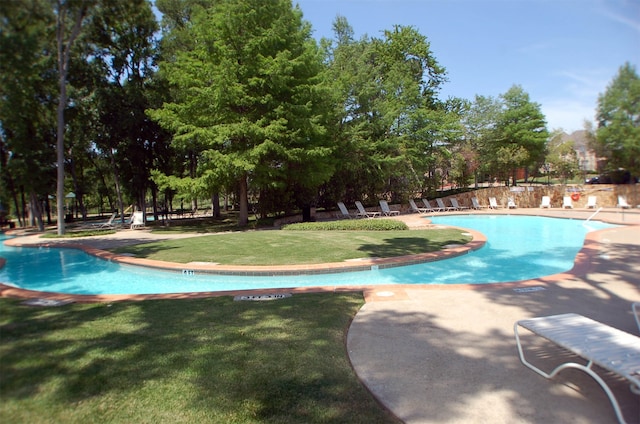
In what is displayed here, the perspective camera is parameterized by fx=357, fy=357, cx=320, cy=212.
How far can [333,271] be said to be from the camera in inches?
311

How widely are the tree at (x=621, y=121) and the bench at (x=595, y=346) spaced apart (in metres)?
5.47

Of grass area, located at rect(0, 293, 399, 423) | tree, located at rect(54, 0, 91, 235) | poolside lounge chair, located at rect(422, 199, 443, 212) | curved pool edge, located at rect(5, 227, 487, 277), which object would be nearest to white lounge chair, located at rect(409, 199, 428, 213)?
poolside lounge chair, located at rect(422, 199, 443, 212)

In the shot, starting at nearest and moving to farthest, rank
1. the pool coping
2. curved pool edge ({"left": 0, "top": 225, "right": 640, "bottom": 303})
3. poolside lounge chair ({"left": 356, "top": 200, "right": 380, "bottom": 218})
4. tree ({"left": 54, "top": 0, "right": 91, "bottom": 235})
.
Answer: curved pool edge ({"left": 0, "top": 225, "right": 640, "bottom": 303}) < the pool coping < tree ({"left": 54, "top": 0, "right": 91, "bottom": 235}) < poolside lounge chair ({"left": 356, "top": 200, "right": 380, "bottom": 218})

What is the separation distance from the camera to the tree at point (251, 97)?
15234mm

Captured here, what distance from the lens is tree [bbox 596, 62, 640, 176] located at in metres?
8.48

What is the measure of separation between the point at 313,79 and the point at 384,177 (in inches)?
322

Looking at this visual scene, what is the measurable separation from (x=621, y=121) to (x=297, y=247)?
43.8 feet

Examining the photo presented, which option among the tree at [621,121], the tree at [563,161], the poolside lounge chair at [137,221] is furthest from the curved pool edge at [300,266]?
the tree at [563,161]

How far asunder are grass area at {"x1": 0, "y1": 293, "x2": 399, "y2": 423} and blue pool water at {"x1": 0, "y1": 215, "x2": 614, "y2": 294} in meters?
3.10

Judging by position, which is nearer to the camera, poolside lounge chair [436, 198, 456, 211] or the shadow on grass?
the shadow on grass

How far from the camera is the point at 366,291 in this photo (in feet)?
19.1

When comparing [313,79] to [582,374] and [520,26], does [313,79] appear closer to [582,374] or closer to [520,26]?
[520,26]

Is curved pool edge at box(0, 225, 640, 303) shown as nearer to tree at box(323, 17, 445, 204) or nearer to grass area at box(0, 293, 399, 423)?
grass area at box(0, 293, 399, 423)

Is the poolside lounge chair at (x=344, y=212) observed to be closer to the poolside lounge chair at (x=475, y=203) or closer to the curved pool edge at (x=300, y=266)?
the poolside lounge chair at (x=475, y=203)
